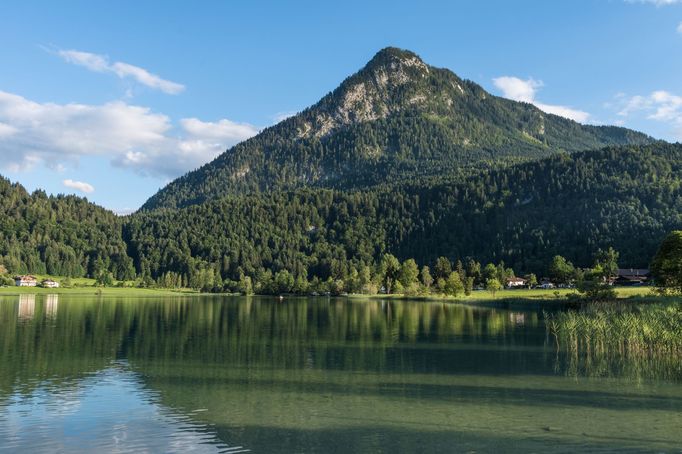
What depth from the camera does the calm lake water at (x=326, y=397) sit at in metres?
27.3

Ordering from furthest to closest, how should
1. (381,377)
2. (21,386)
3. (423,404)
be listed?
(381,377)
(21,386)
(423,404)

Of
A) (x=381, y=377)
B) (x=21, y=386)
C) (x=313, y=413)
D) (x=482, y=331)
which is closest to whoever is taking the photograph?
(x=313, y=413)

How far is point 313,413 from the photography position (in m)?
32.5

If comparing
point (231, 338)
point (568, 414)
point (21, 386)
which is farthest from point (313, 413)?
point (231, 338)

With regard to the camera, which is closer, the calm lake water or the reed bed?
the calm lake water

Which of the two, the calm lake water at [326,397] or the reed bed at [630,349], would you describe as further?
the reed bed at [630,349]

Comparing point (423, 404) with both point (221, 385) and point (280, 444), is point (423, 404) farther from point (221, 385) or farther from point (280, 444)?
point (221, 385)

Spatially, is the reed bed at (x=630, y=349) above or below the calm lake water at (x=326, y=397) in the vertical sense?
above

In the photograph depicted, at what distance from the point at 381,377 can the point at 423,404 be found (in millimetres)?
9483

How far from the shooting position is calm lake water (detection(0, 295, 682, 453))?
89.6 ft

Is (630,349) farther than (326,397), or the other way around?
(630,349)

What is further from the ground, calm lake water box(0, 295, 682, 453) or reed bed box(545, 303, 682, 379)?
reed bed box(545, 303, 682, 379)

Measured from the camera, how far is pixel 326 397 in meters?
36.8

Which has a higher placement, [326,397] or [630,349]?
[630,349]
